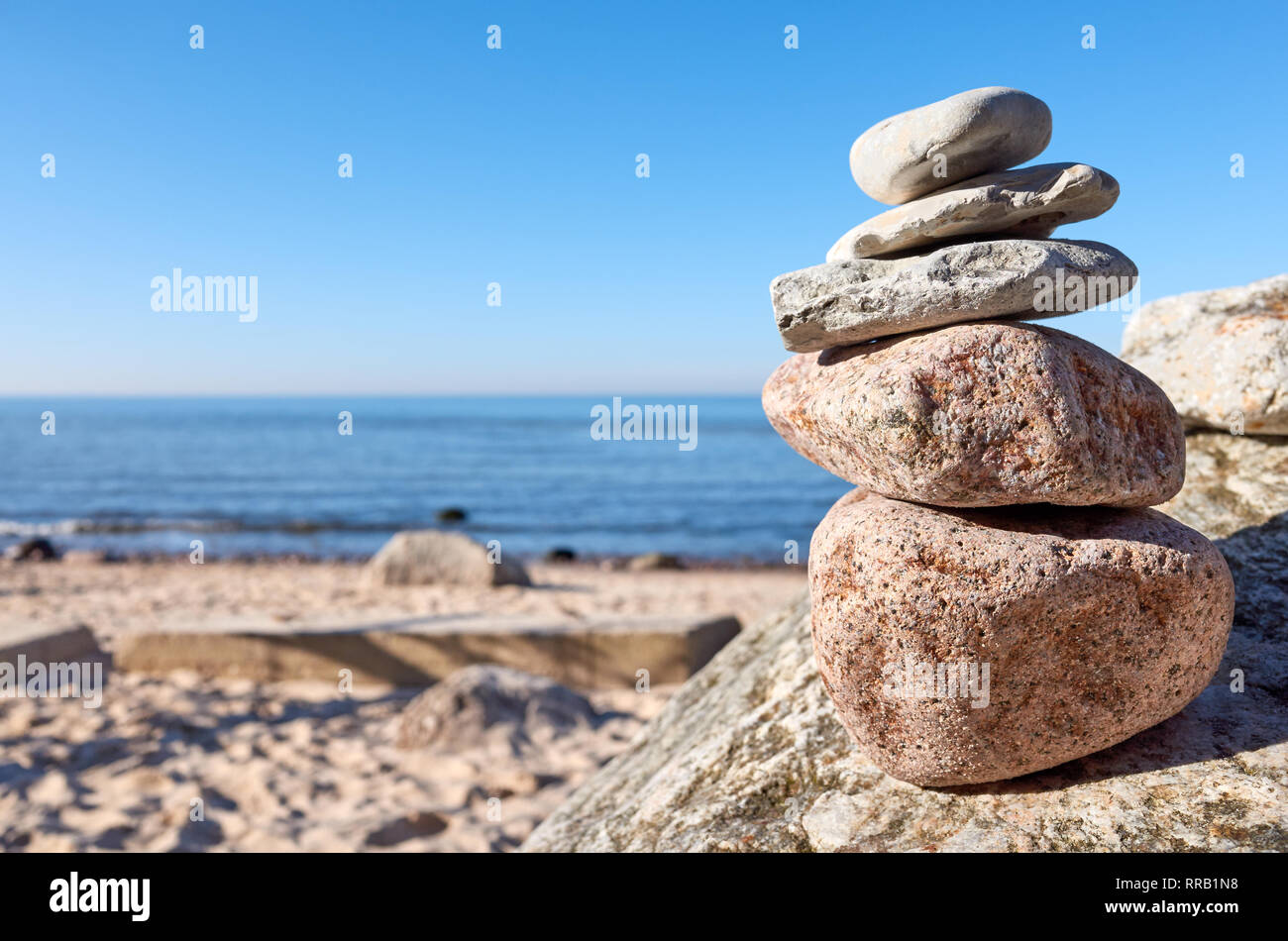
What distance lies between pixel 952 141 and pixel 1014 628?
1.36 m

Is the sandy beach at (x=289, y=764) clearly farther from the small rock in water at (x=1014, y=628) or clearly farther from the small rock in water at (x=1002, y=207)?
the small rock in water at (x=1002, y=207)

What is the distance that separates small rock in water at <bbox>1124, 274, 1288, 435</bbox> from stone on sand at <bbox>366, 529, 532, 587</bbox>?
9.06 m

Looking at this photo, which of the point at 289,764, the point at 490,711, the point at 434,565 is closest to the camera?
the point at 289,764

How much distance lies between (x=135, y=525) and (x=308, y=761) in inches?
713

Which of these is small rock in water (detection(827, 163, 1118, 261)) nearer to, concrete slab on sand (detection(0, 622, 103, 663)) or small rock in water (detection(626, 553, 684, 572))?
concrete slab on sand (detection(0, 622, 103, 663))

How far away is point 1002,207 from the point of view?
2.37m

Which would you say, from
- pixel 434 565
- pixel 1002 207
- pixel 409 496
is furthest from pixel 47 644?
pixel 409 496

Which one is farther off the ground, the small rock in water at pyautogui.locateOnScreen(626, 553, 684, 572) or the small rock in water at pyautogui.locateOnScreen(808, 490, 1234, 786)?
the small rock in water at pyautogui.locateOnScreen(808, 490, 1234, 786)

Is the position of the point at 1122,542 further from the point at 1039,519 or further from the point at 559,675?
the point at 559,675

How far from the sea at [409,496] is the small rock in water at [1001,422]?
425 cm

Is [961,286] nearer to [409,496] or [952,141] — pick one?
[952,141]

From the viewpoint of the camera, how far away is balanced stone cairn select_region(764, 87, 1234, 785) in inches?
82.4

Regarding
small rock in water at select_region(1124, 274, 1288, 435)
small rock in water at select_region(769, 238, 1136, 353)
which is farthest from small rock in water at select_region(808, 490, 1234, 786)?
small rock in water at select_region(1124, 274, 1288, 435)

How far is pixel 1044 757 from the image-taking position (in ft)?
7.40
